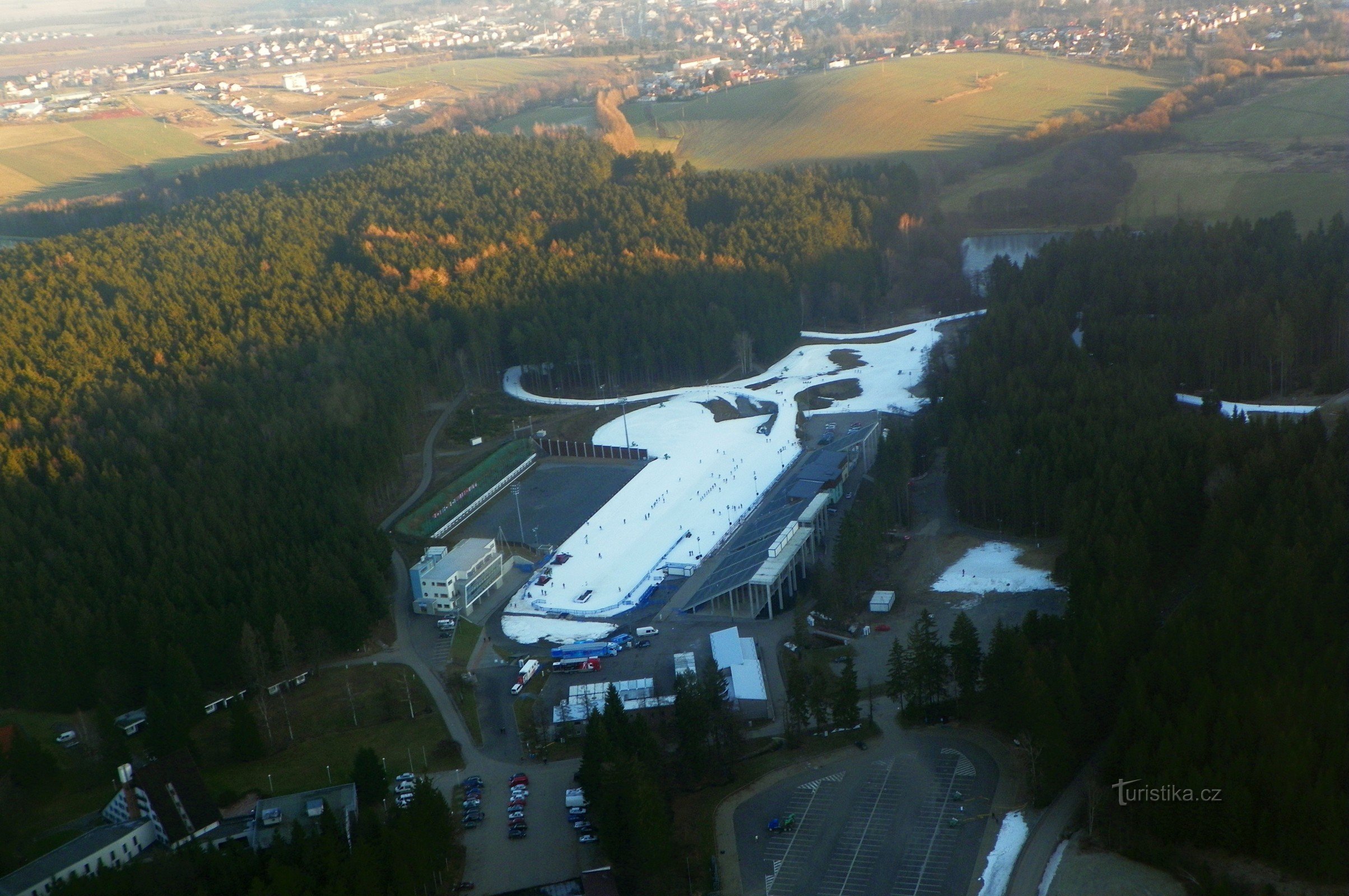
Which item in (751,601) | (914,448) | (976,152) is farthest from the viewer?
(976,152)

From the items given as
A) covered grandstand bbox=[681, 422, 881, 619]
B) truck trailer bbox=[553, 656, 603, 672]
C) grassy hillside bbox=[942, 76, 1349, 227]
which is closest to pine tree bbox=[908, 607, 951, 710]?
covered grandstand bbox=[681, 422, 881, 619]

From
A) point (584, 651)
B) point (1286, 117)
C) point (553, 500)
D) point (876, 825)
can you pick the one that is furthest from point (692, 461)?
point (1286, 117)

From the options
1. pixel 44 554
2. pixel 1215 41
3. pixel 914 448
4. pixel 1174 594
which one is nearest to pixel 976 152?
pixel 1215 41

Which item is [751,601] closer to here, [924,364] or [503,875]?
[503,875]

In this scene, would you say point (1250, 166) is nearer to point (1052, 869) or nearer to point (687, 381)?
point (687, 381)

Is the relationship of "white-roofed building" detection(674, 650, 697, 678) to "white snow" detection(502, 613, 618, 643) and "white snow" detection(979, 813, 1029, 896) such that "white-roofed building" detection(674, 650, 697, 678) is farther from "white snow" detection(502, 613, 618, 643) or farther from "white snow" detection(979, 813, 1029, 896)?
"white snow" detection(979, 813, 1029, 896)

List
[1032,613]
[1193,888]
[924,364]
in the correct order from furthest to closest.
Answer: [924,364]
[1032,613]
[1193,888]
